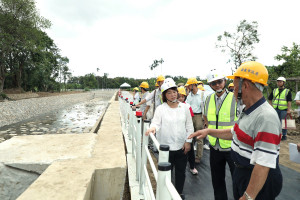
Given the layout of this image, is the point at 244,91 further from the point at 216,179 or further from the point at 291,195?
the point at 291,195

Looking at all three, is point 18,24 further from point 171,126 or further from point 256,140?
point 256,140

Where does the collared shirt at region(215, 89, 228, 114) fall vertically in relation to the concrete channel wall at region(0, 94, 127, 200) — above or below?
above

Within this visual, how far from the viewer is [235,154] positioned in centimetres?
151

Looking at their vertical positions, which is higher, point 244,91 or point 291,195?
point 244,91

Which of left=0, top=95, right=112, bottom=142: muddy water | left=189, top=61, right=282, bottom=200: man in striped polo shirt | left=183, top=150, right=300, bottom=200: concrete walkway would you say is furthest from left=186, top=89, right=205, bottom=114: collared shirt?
left=0, top=95, right=112, bottom=142: muddy water

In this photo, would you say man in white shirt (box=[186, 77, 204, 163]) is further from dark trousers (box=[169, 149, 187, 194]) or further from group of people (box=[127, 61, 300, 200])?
dark trousers (box=[169, 149, 187, 194])

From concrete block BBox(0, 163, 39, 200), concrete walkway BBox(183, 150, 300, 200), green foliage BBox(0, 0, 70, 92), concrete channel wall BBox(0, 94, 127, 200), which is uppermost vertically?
green foliage BBox(0, 0, 70, 92)

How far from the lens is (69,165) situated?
2545 millimetres

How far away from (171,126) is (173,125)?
29mm

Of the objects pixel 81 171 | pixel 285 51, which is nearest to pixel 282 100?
pixel 81 171

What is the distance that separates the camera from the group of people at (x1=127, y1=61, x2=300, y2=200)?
3.96 ft

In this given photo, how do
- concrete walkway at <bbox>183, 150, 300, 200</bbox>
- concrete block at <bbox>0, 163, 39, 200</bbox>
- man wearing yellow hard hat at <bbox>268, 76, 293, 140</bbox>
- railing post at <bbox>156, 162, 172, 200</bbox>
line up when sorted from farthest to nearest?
man wearing yellow hard hat at <bbox>268, 76, 293, 140</bbox>
concrete walkway at <bbox>183, 150, 300, 200</bbox>
concrete block at <bbox>0, 163, 39, 200</bbox>
railing post at <bbox>156, 162, 172, 200</bbox>

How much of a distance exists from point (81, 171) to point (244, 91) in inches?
83.6

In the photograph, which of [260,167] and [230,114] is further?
[230,114]
